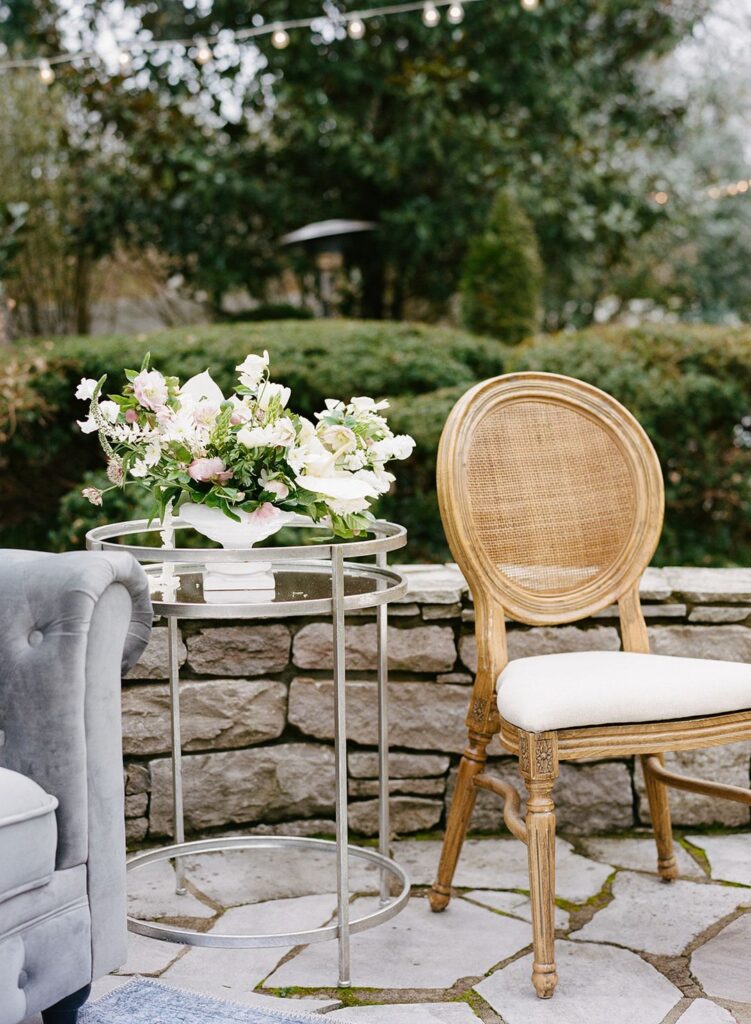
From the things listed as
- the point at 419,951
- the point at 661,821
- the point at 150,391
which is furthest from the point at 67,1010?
the point at 661,821

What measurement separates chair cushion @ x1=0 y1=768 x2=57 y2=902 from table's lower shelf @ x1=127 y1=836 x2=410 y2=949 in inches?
16.6

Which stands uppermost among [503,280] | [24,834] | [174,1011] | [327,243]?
[327,243]

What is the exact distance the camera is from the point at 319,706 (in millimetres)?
2518

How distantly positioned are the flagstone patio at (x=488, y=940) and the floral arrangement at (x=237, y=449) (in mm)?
791

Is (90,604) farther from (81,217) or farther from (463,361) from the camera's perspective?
(81,217)

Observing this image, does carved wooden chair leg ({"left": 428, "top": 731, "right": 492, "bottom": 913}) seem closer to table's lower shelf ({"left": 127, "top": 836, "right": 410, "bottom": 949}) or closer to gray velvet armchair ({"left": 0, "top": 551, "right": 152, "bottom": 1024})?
table's lower shelf ({"left": 127, "top": 836, "right": 410, "bottom": 949})

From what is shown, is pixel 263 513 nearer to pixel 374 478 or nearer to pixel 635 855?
pixel 374 478

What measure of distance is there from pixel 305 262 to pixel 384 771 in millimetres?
5974

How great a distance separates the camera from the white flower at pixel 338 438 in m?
1.91

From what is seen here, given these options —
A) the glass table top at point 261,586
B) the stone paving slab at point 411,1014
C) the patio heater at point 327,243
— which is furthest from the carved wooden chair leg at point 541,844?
the patio heater at point 327,243

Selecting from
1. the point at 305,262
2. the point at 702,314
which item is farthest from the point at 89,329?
the point at 702,314

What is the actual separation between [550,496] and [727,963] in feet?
3.04

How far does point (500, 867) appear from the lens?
241 cm

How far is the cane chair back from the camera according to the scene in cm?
216
